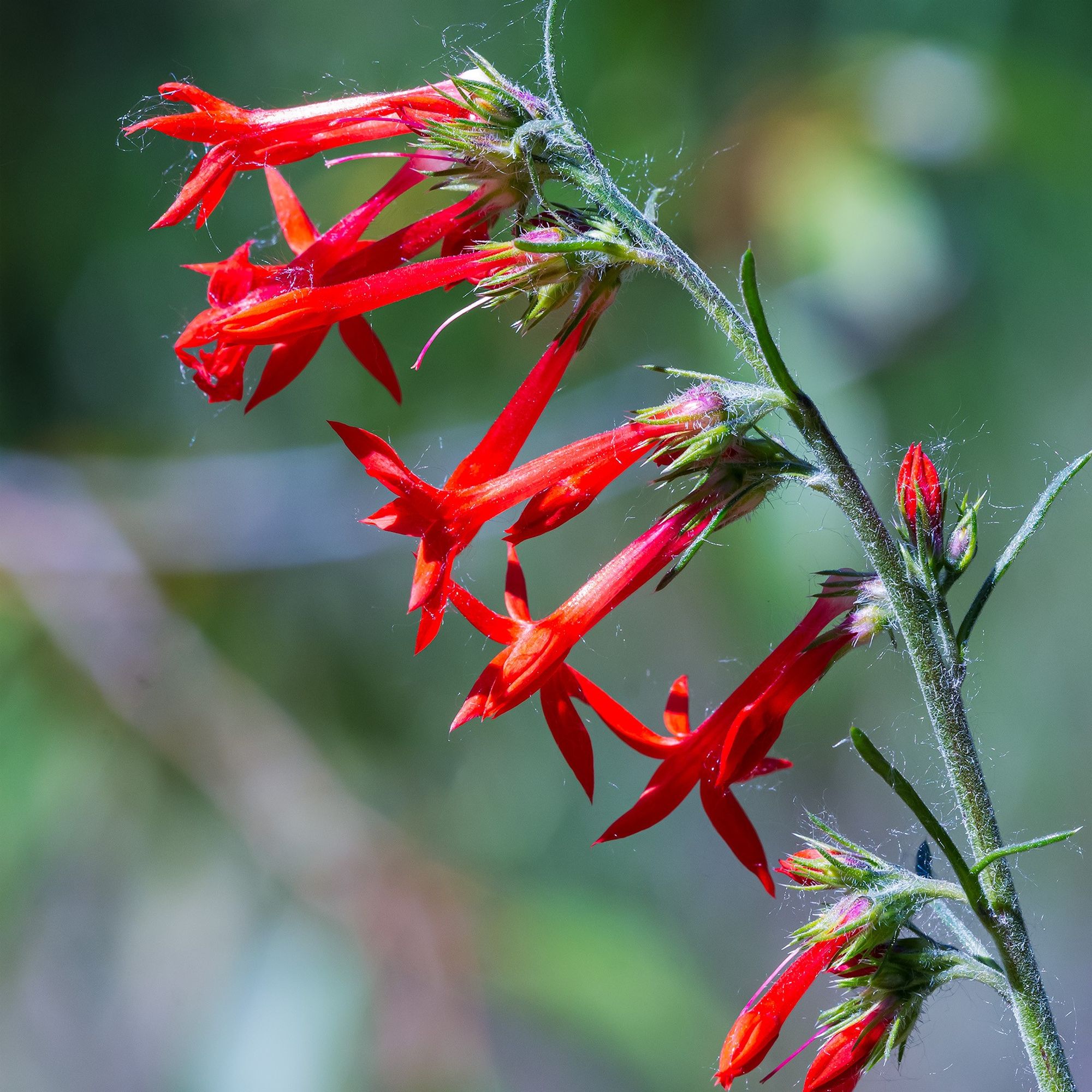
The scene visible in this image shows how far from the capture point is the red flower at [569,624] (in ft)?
1.51

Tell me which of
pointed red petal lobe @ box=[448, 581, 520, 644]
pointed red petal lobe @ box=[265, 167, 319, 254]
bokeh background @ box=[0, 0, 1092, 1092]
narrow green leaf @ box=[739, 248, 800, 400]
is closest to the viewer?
narrow green leaf @ box=[739, 248, 800, 400]

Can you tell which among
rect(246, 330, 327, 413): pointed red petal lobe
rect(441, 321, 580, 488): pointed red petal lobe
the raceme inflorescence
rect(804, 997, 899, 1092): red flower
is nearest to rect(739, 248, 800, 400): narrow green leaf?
the raceme inflorescence

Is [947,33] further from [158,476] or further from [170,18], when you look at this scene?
[158,476]

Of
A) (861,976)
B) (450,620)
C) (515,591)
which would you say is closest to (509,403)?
(515,591)

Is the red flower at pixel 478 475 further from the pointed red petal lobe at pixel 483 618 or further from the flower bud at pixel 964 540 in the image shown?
the flower bud at pixel 964 540

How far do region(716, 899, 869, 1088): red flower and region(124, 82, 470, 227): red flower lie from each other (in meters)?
0.48

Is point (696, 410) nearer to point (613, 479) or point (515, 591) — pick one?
point (613, 479)

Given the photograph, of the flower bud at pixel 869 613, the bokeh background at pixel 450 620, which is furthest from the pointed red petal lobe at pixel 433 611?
the bokeh background at pixel 450 620

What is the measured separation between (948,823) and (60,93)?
115 inches

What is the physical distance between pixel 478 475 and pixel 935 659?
25 cm

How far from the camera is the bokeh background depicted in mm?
2045

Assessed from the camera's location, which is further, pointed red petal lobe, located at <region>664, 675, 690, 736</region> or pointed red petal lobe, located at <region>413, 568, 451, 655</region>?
pointed red petal lobe, located at <region>664, 675, 690, 736</region>

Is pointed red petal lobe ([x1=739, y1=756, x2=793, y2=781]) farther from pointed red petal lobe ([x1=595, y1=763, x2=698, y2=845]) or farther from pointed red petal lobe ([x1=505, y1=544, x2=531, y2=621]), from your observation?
pointed red petal lobe ([x1=505, y1=544, x2=531, y2=621])

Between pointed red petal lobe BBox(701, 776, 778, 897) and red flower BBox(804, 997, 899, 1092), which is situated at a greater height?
pointed red petal lobe BBox(701, 776, 778, 897)
